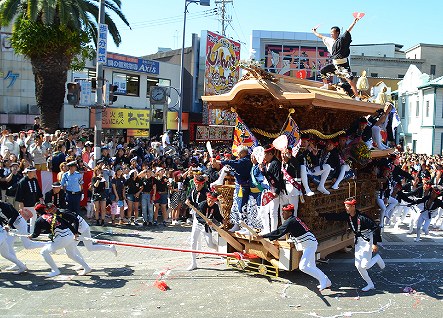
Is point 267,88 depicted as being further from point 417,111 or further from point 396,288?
point 417,111

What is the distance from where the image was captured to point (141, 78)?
32969mm

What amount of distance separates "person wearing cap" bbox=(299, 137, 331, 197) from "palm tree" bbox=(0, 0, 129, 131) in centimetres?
1185

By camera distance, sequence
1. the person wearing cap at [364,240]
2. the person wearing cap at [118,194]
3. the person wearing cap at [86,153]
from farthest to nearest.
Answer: the person wearing cap at [86,153] < the person wearing cap at [118,194] < the person wearing cap at [364,240]

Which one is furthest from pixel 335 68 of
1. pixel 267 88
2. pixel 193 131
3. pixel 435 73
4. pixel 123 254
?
pixel 435 73

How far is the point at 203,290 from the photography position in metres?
8.73

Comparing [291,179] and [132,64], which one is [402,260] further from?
[132,64]

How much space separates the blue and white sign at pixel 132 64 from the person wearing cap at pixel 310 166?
21.4 m

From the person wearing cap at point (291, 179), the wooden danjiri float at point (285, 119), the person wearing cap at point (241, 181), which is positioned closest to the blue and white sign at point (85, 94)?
the wooden danjiri float at point (285, 119)

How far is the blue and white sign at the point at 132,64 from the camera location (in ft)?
97.9

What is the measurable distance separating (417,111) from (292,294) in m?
35.0

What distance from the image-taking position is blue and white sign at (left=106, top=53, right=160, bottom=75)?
97.9 ft

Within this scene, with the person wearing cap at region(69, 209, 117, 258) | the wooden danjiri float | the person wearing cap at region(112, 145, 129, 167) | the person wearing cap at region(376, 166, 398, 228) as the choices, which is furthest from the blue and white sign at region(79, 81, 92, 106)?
the person wearing cap at region(376, 166, 398, 228)

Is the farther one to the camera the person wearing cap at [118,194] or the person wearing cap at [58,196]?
the person wearing cap at [118,194]

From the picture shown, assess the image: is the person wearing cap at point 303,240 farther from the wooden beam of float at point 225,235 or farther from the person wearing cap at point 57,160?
the person wearing cap at point 57,160
